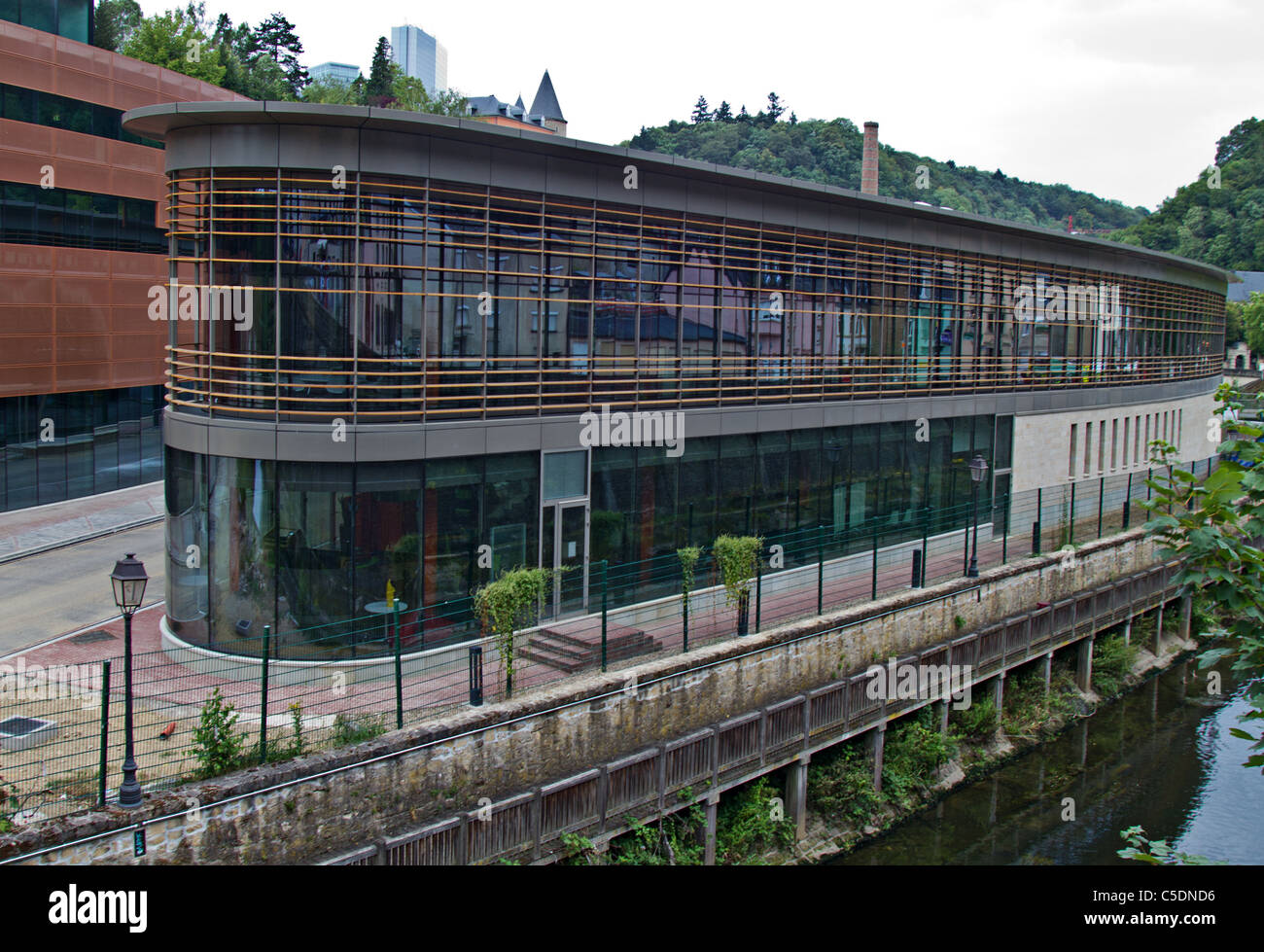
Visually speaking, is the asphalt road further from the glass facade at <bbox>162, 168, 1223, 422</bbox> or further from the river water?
the river water

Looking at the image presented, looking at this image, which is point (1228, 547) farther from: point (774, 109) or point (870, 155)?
point (774, 109)

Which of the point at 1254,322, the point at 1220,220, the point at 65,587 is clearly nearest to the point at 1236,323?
the point at 1254,322

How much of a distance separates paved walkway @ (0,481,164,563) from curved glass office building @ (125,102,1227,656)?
797cm

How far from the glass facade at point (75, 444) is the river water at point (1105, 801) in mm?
21729

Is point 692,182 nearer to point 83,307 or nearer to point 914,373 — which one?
point 914,373

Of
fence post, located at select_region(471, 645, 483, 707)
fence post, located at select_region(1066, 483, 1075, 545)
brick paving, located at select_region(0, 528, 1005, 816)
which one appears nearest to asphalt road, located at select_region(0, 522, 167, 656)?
brick paving, located at select_region(0, 528, 1005, 816)

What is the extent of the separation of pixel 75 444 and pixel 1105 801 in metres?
25.6

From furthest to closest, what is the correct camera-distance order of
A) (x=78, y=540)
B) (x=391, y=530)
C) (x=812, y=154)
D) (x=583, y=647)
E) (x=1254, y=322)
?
1. (x=812, y=154)
2. (x=1254, y=322)
3. (x=78, y=540)
4. (x=583, y=647)
5. (x=391, y=530)

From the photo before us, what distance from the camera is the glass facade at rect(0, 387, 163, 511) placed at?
27.7 m

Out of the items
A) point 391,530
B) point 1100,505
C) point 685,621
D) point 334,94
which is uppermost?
point 334,94

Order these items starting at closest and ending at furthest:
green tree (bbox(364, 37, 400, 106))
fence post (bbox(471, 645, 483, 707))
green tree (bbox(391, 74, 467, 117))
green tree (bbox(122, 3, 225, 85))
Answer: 1. fence post (bbox(471, 645, 483, 707))
2. green tree (bbox(122, 3, 225, 85))
3. green tree (bbox(391, 74, 467, 117))
4. green tree (bbox(364, 37, 400, 106))

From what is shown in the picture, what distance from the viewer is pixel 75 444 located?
2958cm

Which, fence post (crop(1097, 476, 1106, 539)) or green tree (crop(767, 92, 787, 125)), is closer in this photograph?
fence post (crop(1097, 476, 1106, 539))
